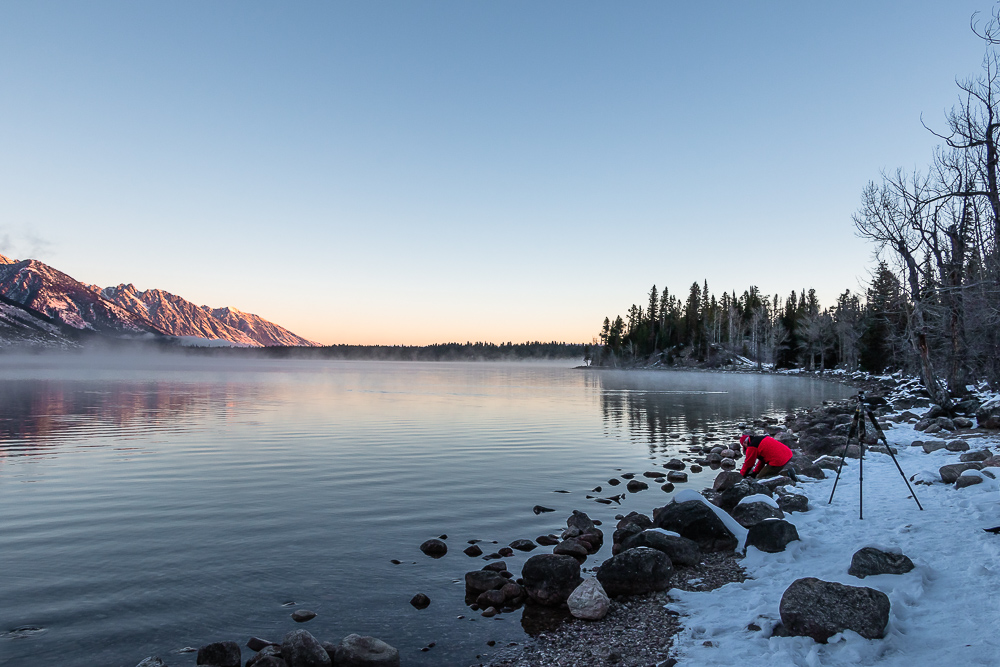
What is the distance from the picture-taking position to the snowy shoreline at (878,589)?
21.5 feet

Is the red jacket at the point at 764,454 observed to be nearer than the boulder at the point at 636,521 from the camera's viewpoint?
No

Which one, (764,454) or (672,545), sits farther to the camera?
(764,454)

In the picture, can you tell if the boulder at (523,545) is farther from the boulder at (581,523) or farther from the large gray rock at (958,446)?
the large gray rock at (958,446)

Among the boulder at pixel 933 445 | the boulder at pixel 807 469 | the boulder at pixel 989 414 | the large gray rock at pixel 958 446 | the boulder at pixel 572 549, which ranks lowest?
the boulder at pixel 572 549

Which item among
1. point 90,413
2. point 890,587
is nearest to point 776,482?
point 890,587

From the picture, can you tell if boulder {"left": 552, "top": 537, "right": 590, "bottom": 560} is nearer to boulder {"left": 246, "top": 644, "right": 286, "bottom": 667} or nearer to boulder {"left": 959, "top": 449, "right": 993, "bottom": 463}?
boulder {"left": 246, "top": 644, "right": 286, "bottom": 667}

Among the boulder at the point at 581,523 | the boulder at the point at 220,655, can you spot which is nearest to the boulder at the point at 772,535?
the boulder at the point at 581,523

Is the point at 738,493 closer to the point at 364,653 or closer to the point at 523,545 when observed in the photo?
the point at 523,545

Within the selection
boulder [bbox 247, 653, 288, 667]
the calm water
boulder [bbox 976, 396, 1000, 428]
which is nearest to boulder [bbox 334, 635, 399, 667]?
the calm water

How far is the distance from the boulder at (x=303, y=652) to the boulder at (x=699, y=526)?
759 cm

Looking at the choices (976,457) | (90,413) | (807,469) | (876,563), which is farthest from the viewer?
(90,413)

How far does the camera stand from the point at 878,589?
7.88m

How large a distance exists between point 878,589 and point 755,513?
452 cm

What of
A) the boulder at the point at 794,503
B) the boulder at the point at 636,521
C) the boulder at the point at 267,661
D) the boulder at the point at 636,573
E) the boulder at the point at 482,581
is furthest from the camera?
the boulder at the point at 636,521
